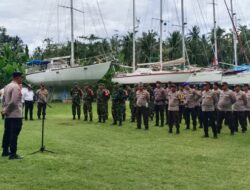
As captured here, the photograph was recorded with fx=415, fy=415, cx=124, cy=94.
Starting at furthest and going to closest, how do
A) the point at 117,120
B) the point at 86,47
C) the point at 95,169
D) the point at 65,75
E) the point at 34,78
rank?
1. the point at 86,47
2. the point at 34,78
3. the point at 65,75
4. the point at 117,120
5. the point at 95,169

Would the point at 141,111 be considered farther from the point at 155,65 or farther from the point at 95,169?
the point at 155,65

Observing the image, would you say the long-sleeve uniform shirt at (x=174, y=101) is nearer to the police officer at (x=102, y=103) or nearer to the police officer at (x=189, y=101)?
the police officer at (x=189, y=101)

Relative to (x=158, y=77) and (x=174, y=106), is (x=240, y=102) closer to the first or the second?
(x=174, y=106)

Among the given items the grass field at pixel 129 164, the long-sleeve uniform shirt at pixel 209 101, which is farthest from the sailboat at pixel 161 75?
the grass field at pixel 129 164

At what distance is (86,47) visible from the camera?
68.4m

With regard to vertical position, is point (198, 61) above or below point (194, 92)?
above

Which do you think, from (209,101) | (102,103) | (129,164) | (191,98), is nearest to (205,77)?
(102,103)

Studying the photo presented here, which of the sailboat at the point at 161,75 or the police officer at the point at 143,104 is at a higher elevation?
the sailboat at the point at 161,75

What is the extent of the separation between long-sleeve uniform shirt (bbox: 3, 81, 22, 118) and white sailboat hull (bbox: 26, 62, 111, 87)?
26.6m

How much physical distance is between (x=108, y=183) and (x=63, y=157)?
2618mm

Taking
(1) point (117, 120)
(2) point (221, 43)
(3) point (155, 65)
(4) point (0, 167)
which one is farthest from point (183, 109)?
(2) point (221, 43)

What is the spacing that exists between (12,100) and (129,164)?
308cm

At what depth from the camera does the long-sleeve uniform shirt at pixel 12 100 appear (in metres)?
9.59

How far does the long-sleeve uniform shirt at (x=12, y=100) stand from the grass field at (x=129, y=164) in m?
1.08
